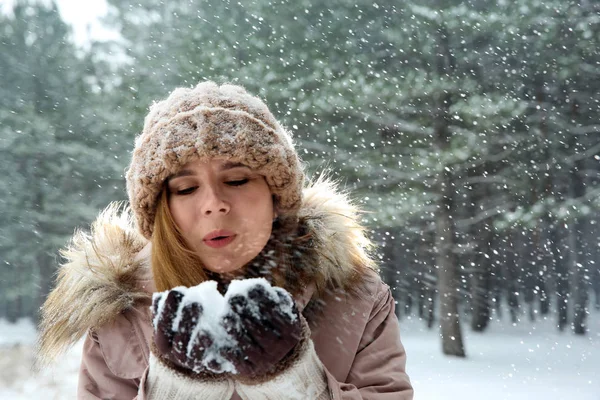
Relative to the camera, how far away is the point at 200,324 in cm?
111

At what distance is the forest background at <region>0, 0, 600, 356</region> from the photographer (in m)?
8.96

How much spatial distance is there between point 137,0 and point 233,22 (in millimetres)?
3342

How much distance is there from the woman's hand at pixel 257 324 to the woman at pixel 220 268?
0.13 feet

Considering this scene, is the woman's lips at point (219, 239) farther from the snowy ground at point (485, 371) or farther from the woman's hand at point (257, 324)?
the snowy ground at point (485, 371)

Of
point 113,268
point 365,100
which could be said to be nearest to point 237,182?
point 113,268

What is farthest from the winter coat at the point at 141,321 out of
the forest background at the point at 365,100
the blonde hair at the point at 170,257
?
the forest background at the point at 365,100

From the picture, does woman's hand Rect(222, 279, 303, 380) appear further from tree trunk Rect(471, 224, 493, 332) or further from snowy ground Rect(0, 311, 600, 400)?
tree trunk Rect(471, 224, 493, 332)

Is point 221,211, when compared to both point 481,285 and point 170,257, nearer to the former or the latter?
point 170,257

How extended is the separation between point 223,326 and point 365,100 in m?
8.07

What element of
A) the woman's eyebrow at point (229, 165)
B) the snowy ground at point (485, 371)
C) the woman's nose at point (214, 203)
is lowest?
the snowy ground at point (485, 371)

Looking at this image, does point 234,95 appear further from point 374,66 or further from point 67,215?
point 67,215

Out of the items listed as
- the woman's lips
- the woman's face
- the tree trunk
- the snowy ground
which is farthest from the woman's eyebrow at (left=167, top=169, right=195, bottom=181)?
the tree trunk

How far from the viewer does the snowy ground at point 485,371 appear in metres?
8.01

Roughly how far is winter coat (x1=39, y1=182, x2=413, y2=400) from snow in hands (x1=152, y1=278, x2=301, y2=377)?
26cm
